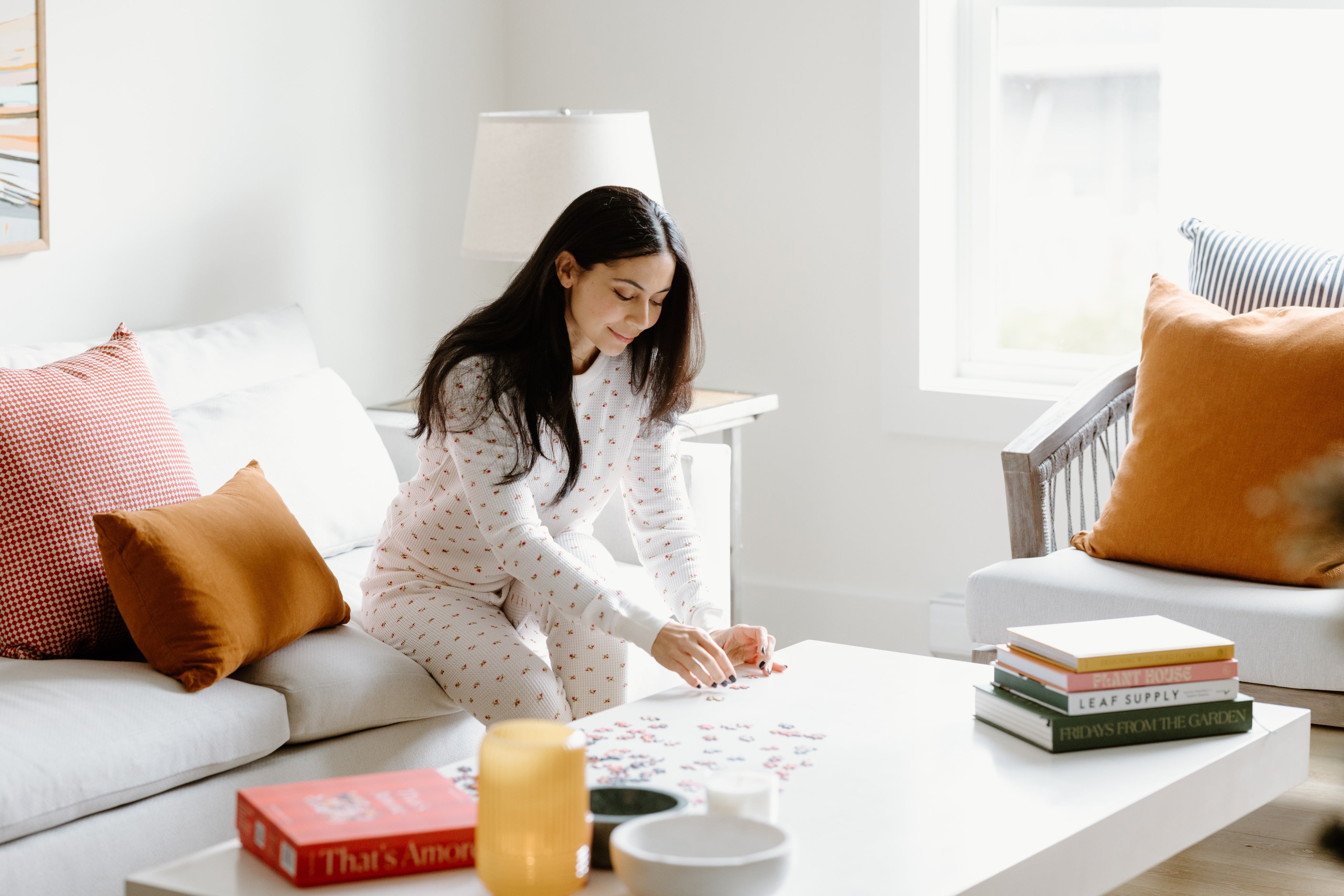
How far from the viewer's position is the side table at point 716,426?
2.88 metres

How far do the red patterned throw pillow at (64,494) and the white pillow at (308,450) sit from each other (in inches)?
8.8

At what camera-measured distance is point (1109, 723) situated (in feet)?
5.05

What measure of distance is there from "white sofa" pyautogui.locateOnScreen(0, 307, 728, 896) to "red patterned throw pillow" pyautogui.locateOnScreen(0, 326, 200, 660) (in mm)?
56

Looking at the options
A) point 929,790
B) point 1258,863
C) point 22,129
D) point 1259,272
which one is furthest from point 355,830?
point 1259,272

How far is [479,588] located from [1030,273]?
1768mm

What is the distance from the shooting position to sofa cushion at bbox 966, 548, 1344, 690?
2021 mm

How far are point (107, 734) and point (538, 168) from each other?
5.12 feet

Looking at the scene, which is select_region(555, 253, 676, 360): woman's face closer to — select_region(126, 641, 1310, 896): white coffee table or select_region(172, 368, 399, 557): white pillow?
select_region(126, 641, 1310, 896): white coffee table

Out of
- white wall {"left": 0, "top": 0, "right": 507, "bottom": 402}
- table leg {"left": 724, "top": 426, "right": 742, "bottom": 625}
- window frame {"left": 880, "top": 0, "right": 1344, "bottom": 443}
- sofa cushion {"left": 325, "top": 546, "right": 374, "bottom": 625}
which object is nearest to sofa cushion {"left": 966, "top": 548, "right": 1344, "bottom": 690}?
table leg {"left": 724, "top": 426, "right": 742, "bottom": 625}

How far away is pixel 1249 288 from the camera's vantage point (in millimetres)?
2557

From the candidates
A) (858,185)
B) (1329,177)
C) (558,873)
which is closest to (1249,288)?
(1329,177)

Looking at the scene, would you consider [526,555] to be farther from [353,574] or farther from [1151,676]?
[1151,676]

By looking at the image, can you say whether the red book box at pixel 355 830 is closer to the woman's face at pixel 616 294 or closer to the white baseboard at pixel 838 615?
the woman's face at pixel 616 294

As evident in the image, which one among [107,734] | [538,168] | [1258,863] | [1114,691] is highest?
[538,168]
